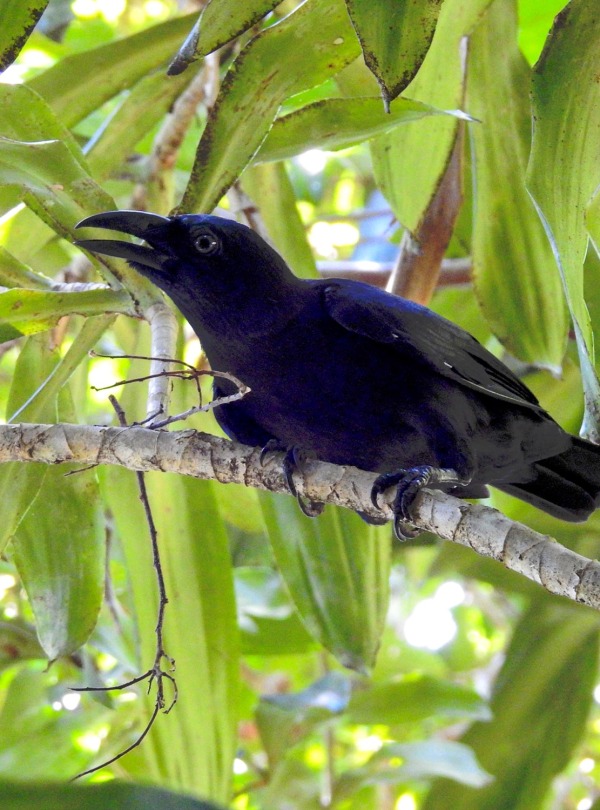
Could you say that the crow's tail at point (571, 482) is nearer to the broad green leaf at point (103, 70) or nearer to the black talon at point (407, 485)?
the black talon at point (407, 485)

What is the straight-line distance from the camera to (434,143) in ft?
8.15

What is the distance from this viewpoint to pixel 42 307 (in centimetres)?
201

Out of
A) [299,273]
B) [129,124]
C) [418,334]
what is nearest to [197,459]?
[418,334]

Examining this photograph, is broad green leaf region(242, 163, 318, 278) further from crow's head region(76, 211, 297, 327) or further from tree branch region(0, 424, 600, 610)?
tree branch region(0, 424, 600, 610)

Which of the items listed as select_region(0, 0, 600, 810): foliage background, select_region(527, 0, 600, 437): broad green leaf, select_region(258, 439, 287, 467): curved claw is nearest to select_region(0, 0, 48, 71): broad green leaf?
select_region(0, 0, 600, 810): foliage background

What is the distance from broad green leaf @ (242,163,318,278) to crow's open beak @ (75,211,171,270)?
2.14 ft

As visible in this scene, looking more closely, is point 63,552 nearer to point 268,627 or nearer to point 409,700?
point 268,627

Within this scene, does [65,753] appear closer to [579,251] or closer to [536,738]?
[536,738]

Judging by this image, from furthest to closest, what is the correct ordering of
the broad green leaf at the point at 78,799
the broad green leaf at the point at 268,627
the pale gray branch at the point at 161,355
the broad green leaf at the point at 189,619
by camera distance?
1. the broad green leaf at the point at 268,627
2. the broad green leaf at the point at 189,619
3. the pale gray branch at the point at 161,355
4. the broad green leaf at the point at 78,799

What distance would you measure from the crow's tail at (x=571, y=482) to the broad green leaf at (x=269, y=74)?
4.34ft

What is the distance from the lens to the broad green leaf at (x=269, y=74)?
6.64ft

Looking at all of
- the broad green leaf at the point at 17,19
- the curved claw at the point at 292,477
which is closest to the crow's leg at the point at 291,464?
the curved claw at the point at 292,477

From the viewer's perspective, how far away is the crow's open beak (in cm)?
210

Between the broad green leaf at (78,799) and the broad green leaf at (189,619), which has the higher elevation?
the broad green leaf at (189,619)
